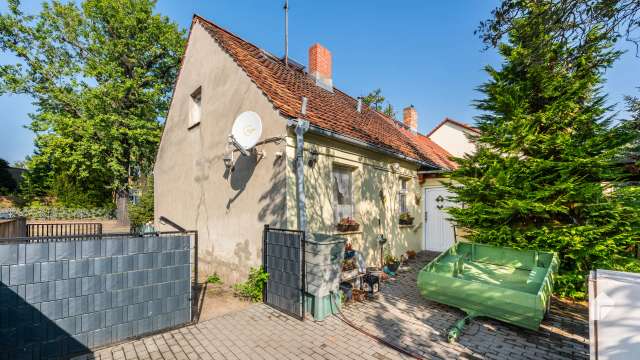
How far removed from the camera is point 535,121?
6.18m

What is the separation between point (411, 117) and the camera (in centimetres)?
1544

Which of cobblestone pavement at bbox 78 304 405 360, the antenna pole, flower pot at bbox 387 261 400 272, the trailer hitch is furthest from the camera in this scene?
the antenna pole

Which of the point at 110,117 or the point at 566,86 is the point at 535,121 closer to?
the point at 566,86

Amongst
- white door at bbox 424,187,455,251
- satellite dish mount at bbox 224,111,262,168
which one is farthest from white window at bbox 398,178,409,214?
satellite dish mount at bbox 224,111,262,168

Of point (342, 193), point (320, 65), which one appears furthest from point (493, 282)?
point (320, 65)

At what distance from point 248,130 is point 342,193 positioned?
280 centimetres

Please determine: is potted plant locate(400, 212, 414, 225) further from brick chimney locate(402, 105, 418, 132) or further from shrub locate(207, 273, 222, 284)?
brick chimney locate(402, 105, 418, 132)

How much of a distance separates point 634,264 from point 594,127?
2.79 meters

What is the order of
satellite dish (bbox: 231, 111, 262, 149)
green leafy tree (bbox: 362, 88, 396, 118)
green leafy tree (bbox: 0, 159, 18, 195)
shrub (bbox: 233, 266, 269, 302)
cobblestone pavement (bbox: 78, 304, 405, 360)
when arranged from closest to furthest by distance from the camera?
cobblestone pavement (bbox: 78, 304, 405, 360) → shrub (bbox: 233, 266, 269, 302) → satellite dish (bbox: 231, 111, 262, 149) → green leafy tree (bbox: 362, 88, 396, 118) → green leafy tree (bbox: 0, 159, 18, 195)

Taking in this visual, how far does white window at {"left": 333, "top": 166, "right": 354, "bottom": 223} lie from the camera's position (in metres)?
6.81

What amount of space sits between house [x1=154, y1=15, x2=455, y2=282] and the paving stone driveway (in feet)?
5.73

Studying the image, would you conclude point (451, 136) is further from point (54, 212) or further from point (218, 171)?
point (54, 212)

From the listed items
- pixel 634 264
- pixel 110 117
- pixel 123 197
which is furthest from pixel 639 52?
pixel 123 197

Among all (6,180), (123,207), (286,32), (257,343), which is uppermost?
(286,32)
